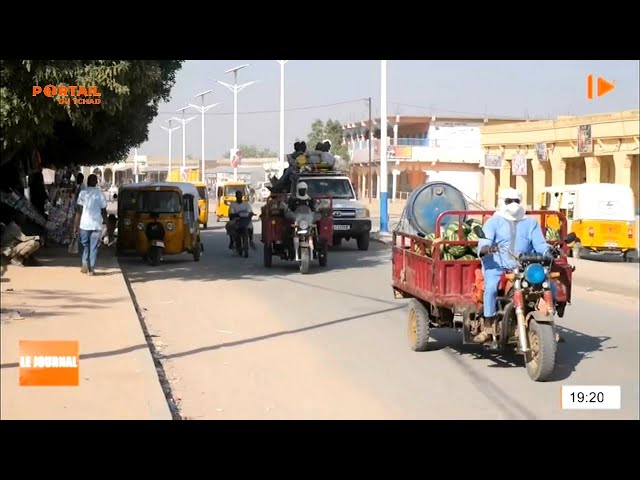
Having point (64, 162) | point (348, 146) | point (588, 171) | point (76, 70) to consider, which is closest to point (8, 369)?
point (76, 70)

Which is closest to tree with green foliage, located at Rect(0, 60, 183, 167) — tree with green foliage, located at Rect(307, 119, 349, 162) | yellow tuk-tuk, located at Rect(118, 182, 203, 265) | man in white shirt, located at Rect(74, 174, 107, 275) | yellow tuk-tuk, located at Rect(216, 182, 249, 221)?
man in white shirt, located at Rect(74, 174, 107, 275)

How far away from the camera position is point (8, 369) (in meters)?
5.20

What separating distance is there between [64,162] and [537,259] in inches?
503

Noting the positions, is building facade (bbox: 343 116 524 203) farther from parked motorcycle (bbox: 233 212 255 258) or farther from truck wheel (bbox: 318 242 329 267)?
truck wheel (bbox: 318 242 329 267)

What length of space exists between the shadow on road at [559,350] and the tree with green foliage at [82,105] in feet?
12.8

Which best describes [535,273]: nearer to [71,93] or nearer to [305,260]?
[71,93]

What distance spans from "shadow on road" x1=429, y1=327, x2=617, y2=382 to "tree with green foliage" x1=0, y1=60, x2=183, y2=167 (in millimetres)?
3887

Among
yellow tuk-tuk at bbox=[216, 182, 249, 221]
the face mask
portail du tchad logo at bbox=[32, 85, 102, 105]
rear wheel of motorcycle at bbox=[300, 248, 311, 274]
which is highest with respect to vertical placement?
portail du tchad logo at bbox=[32, 85, 102, 105]

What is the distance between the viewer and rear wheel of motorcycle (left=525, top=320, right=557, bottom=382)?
22.8 ft

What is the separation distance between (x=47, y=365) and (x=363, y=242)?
16.8m

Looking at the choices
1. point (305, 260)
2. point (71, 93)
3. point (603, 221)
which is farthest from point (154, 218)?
point (603, 221)

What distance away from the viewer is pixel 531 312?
23.8ft

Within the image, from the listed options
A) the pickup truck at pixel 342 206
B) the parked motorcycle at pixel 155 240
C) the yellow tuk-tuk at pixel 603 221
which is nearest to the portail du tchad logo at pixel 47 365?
the parked motorcycle at pixel 155 240
